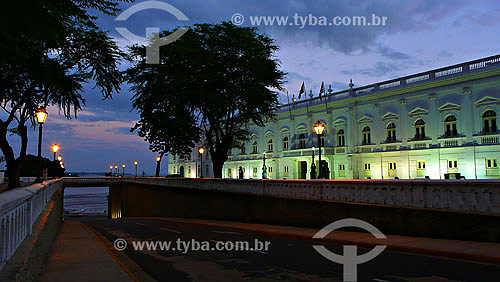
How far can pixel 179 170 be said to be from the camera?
9369cm

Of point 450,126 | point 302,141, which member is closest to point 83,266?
point 450,126

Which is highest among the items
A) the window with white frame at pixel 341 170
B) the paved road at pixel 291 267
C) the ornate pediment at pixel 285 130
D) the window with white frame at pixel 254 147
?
the ornate pediment at pixel 285 130

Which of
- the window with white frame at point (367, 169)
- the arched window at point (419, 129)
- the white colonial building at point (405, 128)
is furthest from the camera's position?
the window with white frame at point (367, 169)

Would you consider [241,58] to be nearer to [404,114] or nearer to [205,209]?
[205,209]

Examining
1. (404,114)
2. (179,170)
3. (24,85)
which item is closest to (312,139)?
(404,114)

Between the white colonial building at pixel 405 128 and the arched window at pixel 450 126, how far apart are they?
94 mm

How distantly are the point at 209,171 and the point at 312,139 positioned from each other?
1213 inches

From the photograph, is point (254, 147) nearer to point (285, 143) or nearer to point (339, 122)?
point (285, 143)

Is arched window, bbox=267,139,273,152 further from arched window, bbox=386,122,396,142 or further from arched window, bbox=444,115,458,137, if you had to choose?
arched window, bbox=444,115,458,137

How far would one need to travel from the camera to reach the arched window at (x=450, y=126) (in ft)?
128

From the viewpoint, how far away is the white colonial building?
1444 inches
